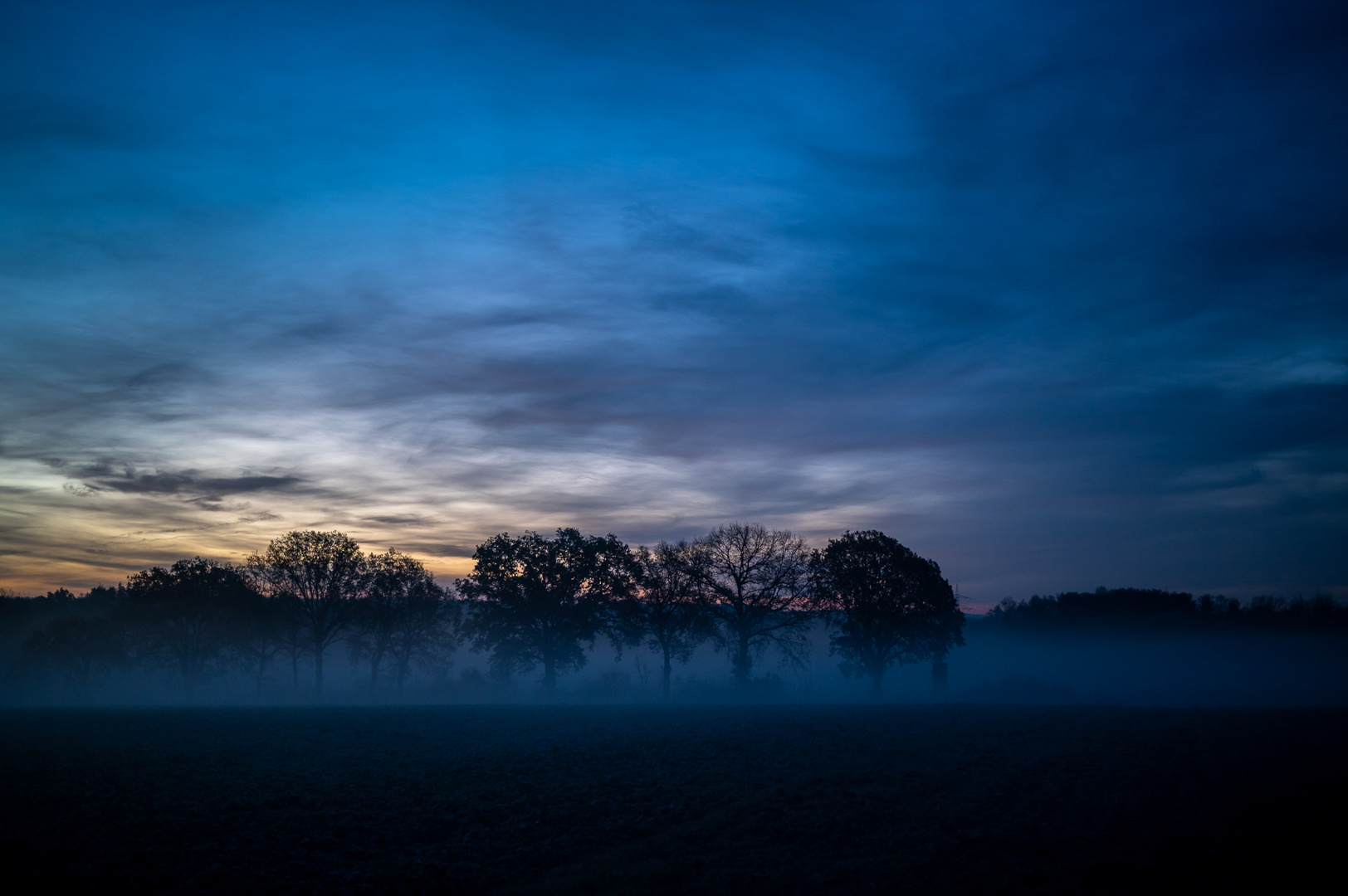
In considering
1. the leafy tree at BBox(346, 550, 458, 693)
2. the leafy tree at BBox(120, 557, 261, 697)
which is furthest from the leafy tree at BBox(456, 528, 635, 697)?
the leafy tree at BBox(120, 557, 261, 697)

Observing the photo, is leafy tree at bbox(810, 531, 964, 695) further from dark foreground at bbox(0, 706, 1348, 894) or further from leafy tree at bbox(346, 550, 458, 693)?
leafy tree at bbox(346, 550, 458, 693)

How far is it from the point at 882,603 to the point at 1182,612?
67.5 meters

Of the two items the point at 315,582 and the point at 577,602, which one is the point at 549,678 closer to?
the point at 577,602

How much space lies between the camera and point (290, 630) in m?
83.2

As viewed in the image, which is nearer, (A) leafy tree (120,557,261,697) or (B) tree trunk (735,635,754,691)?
(B) tree trunk (735,635,754,691)

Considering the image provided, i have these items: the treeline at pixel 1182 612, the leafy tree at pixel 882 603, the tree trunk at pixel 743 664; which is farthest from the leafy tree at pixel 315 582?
the treeline at pixel 1182 612

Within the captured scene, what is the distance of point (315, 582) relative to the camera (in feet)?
262

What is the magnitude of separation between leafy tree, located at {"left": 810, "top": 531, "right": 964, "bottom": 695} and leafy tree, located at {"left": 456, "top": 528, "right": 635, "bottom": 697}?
22742 mm

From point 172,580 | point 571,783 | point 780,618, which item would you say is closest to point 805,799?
point 571,783

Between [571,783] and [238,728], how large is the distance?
23713mm

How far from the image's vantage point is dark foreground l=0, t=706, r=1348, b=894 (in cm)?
1519

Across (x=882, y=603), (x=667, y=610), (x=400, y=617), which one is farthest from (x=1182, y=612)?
(x=400, y=617)

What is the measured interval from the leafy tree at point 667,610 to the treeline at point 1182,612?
Result: 7532cm

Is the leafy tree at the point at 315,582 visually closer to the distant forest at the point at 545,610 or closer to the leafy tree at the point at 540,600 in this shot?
the distant forest at the point at 545,610
